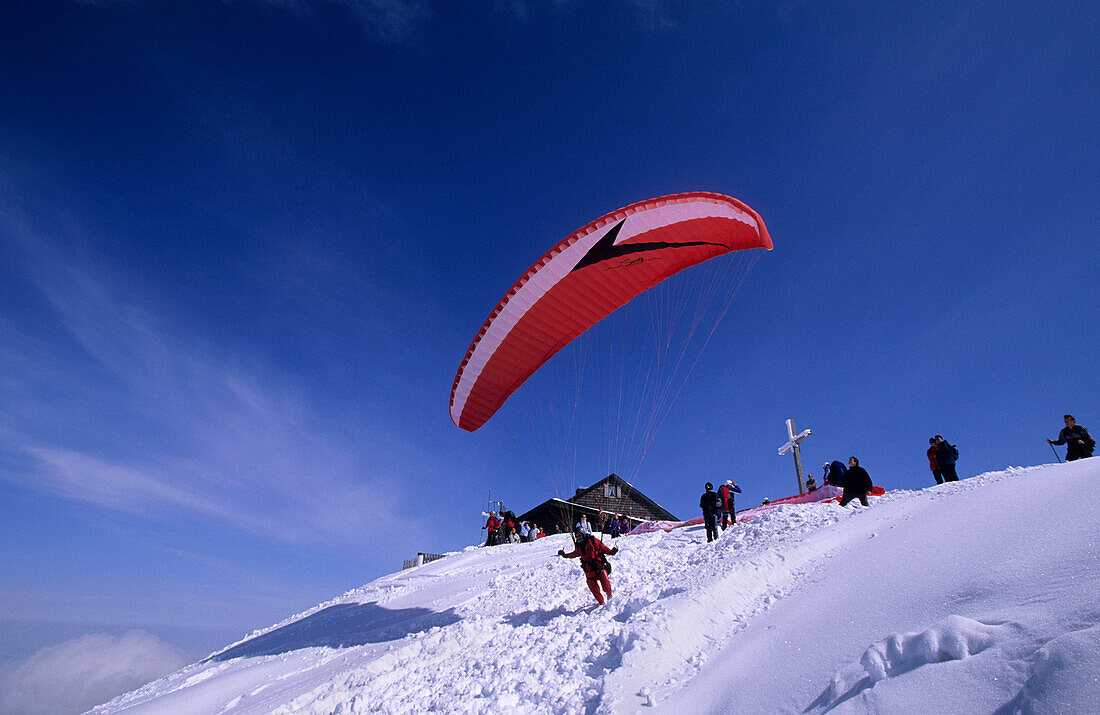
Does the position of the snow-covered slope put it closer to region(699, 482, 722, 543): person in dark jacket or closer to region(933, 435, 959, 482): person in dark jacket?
region(699, 482, 722, 543): person in dark jacket

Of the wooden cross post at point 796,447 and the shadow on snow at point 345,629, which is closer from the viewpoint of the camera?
the shadow on snow at point 345,629

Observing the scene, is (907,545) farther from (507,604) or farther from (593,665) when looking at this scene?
(507,604)

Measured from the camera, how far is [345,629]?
9.02 m

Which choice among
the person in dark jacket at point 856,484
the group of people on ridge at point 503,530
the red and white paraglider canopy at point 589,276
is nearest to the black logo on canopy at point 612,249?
the red and white paraglider canopy at point 589,276

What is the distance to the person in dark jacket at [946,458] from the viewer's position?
9.93 m

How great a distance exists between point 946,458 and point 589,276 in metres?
7.97

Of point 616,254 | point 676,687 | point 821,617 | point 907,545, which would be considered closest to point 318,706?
point 676,687

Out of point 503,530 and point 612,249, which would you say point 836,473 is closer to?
point 612,249

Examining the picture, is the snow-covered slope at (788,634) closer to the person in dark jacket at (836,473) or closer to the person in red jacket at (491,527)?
the person in dark jacket at (836,473)

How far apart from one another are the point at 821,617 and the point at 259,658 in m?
8.87

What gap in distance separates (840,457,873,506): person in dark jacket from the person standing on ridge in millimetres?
2741

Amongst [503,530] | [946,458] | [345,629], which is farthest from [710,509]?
[503,530]

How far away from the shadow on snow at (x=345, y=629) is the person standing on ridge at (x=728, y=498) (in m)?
5.98

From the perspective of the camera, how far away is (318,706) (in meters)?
5.37
